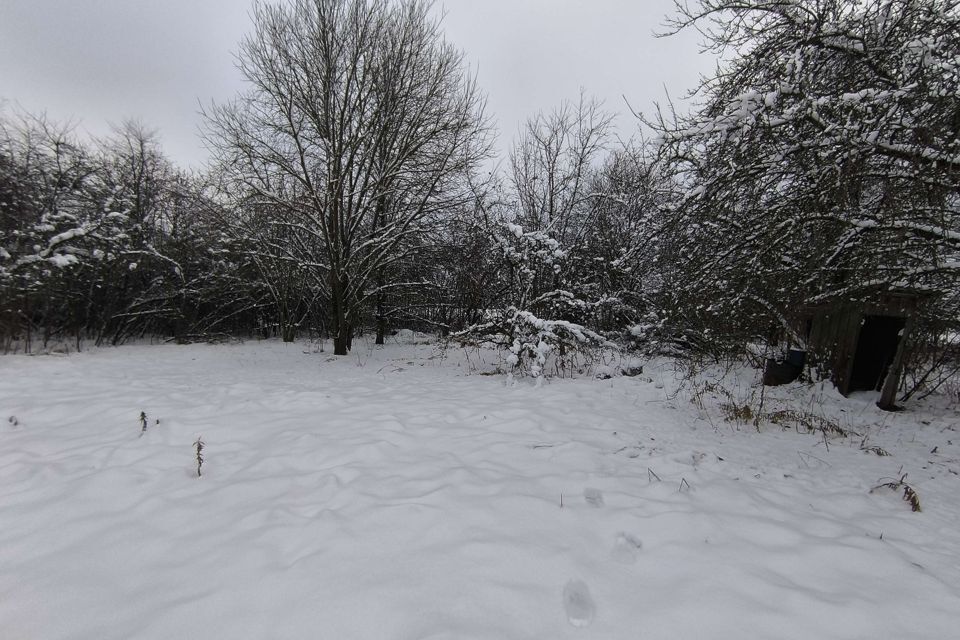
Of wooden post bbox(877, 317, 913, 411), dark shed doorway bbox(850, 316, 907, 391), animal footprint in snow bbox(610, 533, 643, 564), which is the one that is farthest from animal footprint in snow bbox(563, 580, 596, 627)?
dark shed doorway bbox(850, 316, 907, 391)

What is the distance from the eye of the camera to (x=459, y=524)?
2213 mm

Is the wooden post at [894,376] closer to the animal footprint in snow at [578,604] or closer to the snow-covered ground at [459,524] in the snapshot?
the snow-covered ground at [459,524]

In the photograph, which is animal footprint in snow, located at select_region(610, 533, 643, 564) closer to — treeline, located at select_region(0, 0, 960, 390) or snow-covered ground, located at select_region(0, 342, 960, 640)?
snow-covered ground, located at select_region(0, 342, 960, 640)

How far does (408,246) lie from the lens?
10.6m

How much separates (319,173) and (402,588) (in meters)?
10.1

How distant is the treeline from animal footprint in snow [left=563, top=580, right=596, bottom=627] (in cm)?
447

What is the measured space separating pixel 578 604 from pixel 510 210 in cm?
1306

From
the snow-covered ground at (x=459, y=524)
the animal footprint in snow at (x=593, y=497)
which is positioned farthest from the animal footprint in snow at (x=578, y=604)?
the animal footprint in snow at (x=593, y=497)

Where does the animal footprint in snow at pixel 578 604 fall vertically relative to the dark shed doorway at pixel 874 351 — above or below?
below

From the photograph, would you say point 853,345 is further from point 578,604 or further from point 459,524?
point 459,524

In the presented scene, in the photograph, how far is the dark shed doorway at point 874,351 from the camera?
251 inches

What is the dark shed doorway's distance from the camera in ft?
20.9

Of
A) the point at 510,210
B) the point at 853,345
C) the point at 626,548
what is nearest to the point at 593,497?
the point at 626,548

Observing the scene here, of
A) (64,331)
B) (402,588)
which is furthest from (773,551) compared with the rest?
(64,331)
